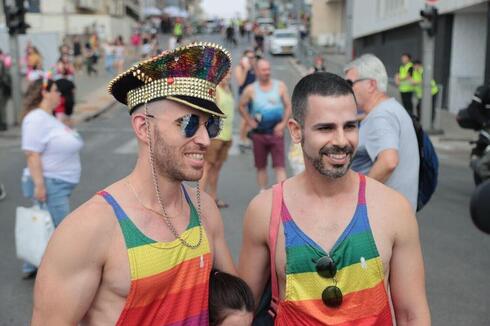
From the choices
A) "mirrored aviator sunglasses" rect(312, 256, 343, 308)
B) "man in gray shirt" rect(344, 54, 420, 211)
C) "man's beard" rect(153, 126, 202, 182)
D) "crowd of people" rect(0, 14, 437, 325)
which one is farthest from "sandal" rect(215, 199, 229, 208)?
"man's beard" rect(153, 126, 202, 182)

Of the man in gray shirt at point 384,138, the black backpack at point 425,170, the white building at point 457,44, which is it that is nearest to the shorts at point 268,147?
the man in gray shirt at point 384,138

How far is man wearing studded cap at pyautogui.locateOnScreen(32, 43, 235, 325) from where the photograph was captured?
79.3 inches

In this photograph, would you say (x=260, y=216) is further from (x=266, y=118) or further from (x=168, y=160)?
(x=266, y=118)

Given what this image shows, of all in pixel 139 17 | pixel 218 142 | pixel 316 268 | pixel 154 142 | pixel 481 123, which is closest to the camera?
pixel 154 142

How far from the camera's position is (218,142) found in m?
8.12

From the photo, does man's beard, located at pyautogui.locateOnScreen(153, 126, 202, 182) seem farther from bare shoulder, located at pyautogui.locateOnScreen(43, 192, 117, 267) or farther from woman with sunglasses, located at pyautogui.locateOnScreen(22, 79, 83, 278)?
woman with sunglasses, located at pyautogui.locateOnScreen(22, 79, 83, 278)

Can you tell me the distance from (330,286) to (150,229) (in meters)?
0.70

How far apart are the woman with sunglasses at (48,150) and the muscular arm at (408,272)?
378 centimetres

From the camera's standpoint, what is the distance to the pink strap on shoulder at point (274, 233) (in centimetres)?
248

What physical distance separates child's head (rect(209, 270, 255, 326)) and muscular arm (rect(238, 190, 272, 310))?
0.20 meters

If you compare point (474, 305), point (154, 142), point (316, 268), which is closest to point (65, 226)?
point (154, 142)

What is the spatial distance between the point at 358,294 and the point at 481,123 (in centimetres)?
730

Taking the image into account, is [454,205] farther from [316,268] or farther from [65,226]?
[65,226]

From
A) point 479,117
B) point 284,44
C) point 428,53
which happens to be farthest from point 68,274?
point 284,44
